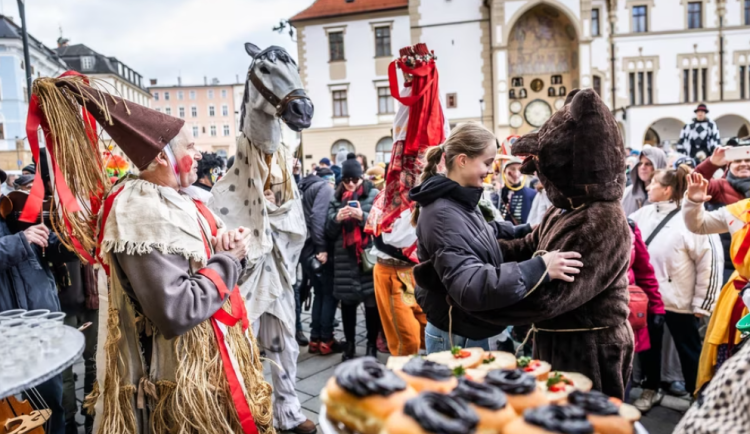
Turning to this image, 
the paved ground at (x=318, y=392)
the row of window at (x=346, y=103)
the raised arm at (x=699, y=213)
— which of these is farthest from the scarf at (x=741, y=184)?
the row of window at (x=346, y=103)

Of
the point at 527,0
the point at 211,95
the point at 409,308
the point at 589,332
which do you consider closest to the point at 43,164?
the point at 409,308

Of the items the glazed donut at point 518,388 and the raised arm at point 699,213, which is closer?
the glazed donut at point 518,388

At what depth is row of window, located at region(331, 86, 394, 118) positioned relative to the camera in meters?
30.1

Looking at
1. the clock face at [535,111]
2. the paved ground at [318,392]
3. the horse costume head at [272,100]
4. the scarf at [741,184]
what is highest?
the clock face at [535,111]

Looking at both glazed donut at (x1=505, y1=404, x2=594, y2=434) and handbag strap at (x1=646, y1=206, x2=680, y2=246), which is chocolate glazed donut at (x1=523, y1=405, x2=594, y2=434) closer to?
glazed donut at (x1=505, y1=404, x2=594, y2=434)

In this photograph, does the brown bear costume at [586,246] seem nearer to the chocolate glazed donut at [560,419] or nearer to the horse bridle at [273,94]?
the chocolate glazed donut at [560,419]

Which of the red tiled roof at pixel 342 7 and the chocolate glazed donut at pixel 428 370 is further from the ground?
the red tiled roof at pixel 342 7

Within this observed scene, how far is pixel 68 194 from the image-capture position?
1.92 metres

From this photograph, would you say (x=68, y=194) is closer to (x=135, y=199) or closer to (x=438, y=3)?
(x=135, y=199)

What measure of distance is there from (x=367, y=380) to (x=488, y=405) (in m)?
0.29

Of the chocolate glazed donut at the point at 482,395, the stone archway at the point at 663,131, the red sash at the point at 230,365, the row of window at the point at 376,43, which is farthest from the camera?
the row of window at the point at 376,43

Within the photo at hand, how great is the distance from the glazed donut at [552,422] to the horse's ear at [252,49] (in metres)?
2.82

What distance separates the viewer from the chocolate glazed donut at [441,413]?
1.05 m

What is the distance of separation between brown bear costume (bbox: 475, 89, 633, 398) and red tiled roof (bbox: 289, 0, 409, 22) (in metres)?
Result: 30.2
